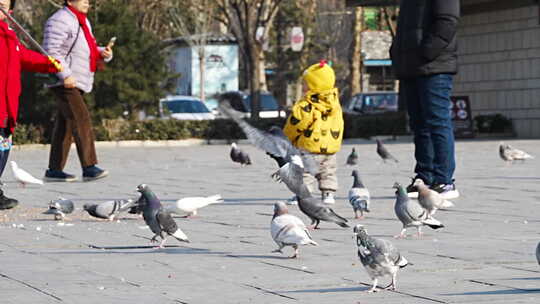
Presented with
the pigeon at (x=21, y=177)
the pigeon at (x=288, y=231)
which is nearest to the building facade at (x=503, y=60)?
the pigeon at (x=21, y=177)

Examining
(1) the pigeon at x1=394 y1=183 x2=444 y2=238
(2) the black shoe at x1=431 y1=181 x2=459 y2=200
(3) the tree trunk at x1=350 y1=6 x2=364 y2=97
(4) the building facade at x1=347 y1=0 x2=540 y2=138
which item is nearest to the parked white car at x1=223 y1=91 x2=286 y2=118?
(4) the building facade at x1=347 y1=0 x2=540 y2=138

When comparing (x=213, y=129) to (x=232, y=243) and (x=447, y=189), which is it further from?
(x=232, y=243)

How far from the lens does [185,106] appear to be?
3709cm

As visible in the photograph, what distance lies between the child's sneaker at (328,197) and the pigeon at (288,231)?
4.06 meters

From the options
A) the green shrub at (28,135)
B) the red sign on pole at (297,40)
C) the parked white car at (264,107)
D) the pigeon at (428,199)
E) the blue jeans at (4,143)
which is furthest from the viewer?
the red sign on pole at (297,40)

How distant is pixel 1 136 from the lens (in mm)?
A: 10508

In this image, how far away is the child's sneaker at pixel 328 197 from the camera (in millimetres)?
11227

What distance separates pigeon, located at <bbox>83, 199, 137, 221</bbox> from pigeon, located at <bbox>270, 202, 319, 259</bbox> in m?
2.49

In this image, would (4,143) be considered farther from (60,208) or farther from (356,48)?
(356,48)

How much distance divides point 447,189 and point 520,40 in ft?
63.9

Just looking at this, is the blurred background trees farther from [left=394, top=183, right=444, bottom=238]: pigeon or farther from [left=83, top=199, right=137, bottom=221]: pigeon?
[left=394, top=183, right=444, bottom=238]: pigeon

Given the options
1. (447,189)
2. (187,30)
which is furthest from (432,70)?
(187,30)

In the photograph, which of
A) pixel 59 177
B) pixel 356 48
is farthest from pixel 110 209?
pixel 356 48

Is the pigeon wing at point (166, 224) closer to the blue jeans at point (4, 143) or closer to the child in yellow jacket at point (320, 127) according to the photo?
the blue jeans at point (4, 143)
